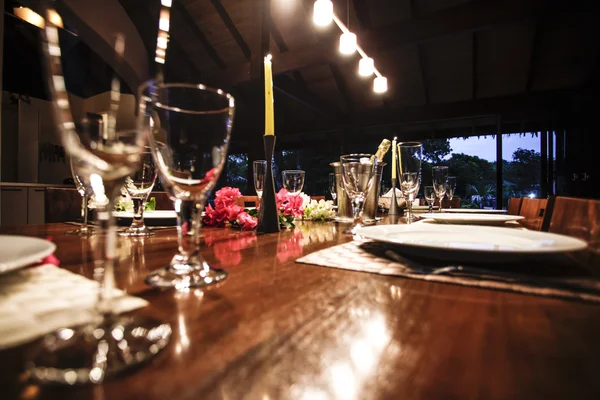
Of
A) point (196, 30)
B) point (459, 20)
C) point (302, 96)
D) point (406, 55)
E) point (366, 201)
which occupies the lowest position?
point (366, 201)

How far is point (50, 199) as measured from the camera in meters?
1.54

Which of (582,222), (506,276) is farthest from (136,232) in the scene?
(582,222)

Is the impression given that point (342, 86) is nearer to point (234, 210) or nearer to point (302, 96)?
point (302, 96)

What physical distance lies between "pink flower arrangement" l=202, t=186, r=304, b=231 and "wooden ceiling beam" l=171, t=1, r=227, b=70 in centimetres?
596

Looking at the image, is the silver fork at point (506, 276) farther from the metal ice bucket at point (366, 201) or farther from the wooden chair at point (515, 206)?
the wooden chair at point (515, 206)

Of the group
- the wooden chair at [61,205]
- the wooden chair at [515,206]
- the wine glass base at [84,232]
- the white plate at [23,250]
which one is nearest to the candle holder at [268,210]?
the wine glass base at [84,232]

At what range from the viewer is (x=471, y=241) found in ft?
2.03

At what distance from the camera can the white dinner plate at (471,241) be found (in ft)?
1.36

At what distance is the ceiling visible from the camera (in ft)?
14.5

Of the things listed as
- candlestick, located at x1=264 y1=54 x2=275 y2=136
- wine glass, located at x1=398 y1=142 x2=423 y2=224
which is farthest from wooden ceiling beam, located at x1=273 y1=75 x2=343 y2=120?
candlestick, located at x1=264 y1=54 x2=275 y2=136

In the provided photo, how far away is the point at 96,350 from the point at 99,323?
28 mm

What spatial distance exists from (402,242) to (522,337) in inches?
8.3

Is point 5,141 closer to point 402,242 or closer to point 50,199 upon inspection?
point 50,199

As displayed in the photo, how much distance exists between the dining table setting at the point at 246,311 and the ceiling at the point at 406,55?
12.4 feet
